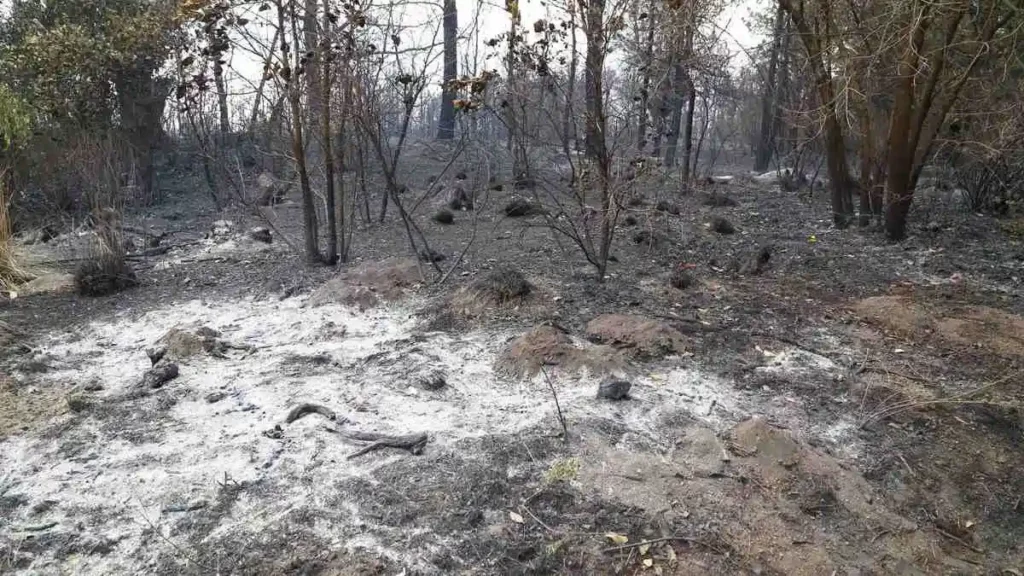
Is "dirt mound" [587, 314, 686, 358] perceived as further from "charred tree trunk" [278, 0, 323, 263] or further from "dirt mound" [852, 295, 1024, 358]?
"charred tree trunk" [278, 0, 323, 263]

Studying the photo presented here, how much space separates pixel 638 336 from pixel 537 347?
2.09ft

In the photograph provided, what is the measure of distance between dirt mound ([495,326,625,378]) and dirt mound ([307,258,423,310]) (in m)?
1.45

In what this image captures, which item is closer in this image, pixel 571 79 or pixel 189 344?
pixel 189 344

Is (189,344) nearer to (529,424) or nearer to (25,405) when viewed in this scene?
(25,405)

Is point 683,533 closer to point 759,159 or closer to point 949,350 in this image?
point 949,350

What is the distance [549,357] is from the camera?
3.63m

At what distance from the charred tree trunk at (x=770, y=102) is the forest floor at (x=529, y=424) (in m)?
5.34

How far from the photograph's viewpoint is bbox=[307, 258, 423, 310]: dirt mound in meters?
4.79

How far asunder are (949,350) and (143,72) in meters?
11.0

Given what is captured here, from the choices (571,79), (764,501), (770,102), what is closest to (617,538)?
(764,501)

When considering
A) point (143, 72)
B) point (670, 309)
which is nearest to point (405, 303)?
point (670, 309)

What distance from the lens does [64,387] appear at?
3.59 meters

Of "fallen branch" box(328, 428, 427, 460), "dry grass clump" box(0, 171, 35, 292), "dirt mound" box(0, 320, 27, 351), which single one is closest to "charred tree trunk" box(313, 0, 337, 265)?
"dirt mound" box(0, 320, 27, 351)

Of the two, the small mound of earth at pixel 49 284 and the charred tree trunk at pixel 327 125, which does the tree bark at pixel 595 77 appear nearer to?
the charred tree trunk at pixel 327 125
